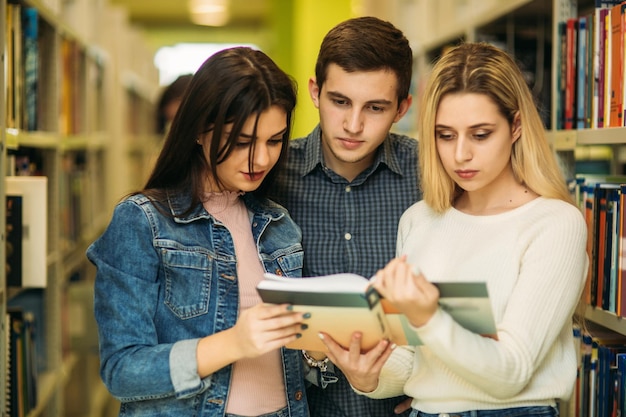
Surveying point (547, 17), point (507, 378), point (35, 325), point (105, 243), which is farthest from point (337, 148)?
point (35, 325)

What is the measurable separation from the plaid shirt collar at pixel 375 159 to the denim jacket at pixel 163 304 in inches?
16.0

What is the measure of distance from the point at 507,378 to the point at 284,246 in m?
0.55

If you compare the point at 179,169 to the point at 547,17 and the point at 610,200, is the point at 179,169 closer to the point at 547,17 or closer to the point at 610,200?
the point at 610,200

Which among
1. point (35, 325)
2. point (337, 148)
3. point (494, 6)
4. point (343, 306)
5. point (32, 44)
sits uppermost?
point (494, 6)

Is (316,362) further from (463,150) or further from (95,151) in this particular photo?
(95,151)

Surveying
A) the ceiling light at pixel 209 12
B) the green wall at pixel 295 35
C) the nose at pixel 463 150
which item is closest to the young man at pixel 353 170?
the nose at pixel 463 150

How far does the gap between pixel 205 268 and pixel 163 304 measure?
103 millimetres

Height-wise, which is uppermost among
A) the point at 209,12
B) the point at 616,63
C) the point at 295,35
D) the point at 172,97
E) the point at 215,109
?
the point at 209,12

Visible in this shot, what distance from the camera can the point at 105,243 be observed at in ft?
4.63

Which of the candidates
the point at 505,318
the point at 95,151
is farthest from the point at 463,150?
the point at 95,151

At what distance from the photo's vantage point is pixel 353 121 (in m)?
1.71

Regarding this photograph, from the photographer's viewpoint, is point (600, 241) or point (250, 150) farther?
point (600, 241)

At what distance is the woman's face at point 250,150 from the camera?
1.45 m

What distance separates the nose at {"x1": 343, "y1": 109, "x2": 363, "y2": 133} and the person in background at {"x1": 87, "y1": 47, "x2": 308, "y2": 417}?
186 millimetres
